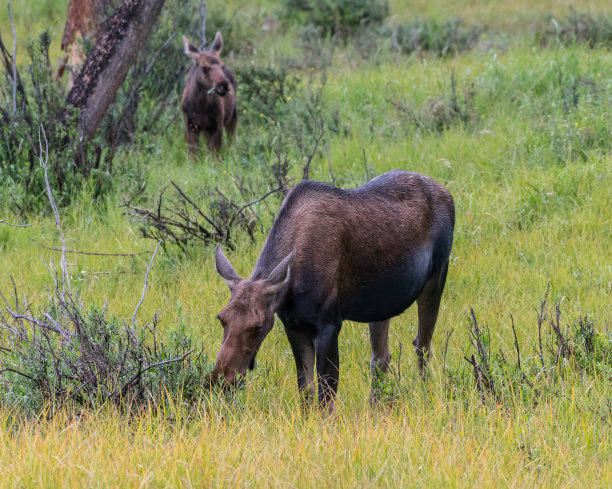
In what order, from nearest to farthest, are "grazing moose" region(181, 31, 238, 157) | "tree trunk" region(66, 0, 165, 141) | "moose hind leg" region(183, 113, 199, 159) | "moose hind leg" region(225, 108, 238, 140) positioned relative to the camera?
"tree trunk" region(66, 0, 165, 141)
"grazing moose" region(181, 31, 238, 157)
"moose hind leg" region(183, 113, 199, 159)
"moose hind leg" region(225, 108, 238, 140)

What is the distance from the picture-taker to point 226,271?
16.3 feet

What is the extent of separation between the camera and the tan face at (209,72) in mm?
10836

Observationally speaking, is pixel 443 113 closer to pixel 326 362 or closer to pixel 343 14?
pixel 326 362

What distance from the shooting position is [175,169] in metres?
10.7

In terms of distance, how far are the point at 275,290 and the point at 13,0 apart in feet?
65.4

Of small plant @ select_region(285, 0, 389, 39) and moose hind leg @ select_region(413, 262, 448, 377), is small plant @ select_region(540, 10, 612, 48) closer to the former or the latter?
small plant @ select_region(285, 0, 389, 39)

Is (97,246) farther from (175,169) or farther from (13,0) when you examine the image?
(13,0)

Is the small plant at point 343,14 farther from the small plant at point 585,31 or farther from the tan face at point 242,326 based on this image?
the tan face at point 242,326

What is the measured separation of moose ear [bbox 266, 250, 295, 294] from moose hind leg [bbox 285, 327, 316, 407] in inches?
22.3

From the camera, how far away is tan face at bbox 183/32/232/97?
10.8 m

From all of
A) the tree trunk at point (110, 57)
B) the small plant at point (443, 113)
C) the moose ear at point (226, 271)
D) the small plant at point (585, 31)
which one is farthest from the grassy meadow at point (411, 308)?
the tree trunk at point (110, 57)

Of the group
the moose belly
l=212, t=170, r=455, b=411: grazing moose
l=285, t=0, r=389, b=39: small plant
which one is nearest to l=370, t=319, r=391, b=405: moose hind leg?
l=212, t=170, r=455, b=411: grazing moose

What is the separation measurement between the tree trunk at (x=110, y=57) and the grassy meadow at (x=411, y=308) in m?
0.79

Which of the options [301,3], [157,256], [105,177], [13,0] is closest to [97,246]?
[157,256]
